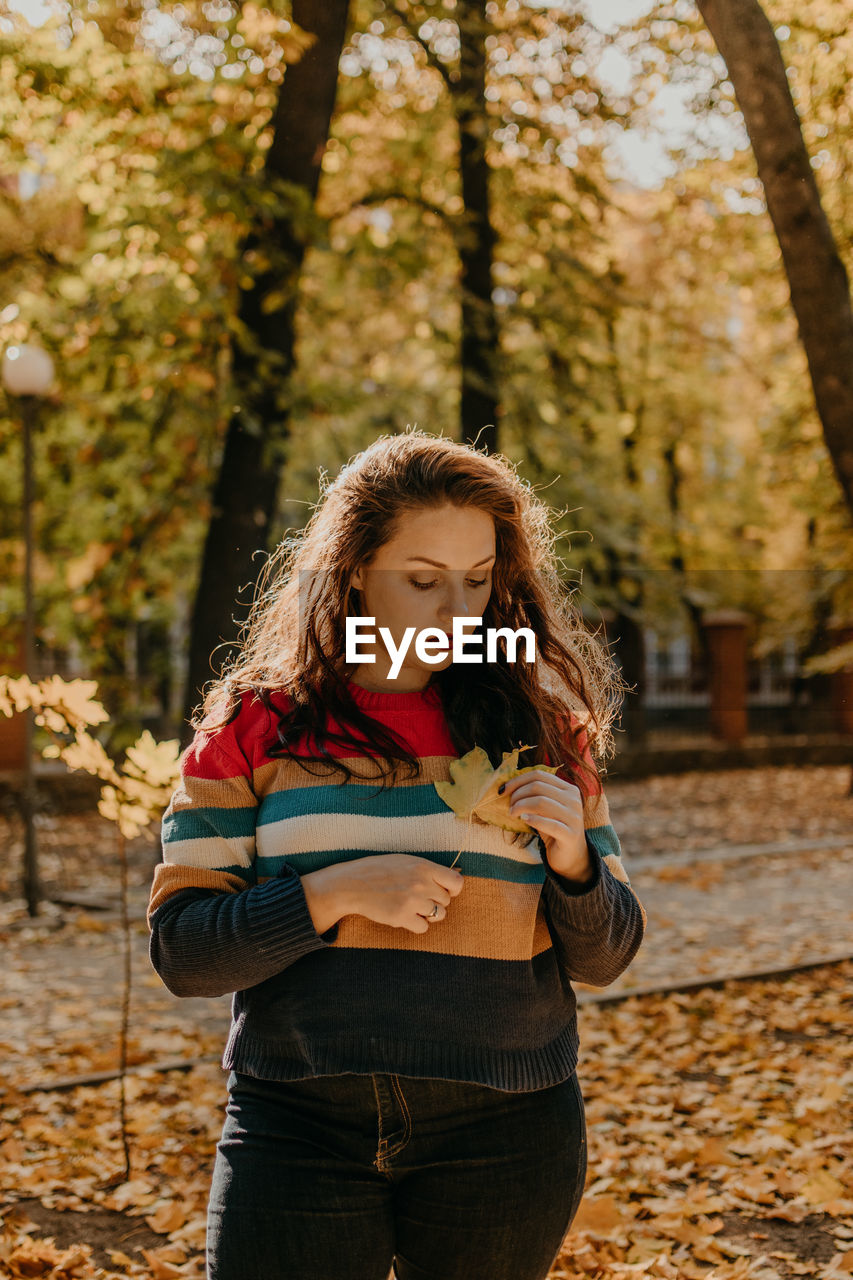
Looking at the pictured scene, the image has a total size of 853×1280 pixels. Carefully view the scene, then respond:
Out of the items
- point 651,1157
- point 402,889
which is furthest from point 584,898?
point 651,1157

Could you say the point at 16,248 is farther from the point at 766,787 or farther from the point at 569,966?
the point at 766,787

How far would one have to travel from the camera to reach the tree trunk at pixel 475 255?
8.59 metres

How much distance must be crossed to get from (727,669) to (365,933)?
776 inches

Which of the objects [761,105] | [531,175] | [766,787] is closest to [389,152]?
[531,175]

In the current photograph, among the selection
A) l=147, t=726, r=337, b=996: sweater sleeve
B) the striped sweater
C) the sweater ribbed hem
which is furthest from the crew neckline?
the sweater ribbed hem

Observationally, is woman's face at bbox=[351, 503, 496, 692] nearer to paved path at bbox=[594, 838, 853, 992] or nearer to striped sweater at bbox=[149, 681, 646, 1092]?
striped sweater at bbox=[149, 681, 646, 1092]

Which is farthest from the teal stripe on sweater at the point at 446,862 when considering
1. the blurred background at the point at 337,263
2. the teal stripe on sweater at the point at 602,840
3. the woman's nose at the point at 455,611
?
the blurred background at the point at 337,263

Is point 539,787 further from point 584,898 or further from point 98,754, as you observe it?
point 98,754

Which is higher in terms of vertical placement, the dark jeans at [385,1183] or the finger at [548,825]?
the finger at [548,825]

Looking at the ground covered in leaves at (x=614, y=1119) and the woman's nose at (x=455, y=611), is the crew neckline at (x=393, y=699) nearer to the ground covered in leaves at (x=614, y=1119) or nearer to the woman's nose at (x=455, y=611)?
the woman's nose at (x=455, y=611)

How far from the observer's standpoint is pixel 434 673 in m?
1.90

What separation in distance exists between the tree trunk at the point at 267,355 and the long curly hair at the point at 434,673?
14.3 feet

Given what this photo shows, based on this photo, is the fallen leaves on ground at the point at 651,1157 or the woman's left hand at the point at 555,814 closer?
the woman's left hand at the point at 555,814

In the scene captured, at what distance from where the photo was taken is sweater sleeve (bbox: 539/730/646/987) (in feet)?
5.34
